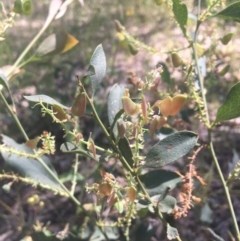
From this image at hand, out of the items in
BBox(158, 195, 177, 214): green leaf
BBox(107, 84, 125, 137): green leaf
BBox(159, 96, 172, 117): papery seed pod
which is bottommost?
BBox(158, 195, 177, 214): green leaf

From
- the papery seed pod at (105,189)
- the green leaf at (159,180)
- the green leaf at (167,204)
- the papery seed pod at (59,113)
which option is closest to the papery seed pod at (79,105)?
the papery seed pod at (59,113)

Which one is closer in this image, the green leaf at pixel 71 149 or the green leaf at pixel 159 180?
the green leaf at pixel 71 149

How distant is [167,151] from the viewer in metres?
0.78

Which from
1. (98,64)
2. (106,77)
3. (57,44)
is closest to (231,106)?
(98,64)

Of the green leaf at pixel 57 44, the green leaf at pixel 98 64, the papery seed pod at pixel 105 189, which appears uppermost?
the green leaf at pixel 98 64

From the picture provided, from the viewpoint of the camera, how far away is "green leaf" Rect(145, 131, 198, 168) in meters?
0.76

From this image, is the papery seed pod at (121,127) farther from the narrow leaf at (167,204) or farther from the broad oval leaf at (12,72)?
the broad oval leaf at (12,72)

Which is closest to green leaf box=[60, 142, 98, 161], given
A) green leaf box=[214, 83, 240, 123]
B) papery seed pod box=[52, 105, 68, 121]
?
papery seed pod box=[52, 105, 68, 121]

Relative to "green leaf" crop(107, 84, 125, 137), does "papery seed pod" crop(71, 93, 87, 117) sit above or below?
above

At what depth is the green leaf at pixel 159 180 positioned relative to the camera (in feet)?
3.31

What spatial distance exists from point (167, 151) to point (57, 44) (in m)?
0.42

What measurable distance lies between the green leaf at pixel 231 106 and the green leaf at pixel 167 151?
0.09 m

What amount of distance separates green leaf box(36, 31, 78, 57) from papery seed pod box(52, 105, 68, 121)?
0.39 metres

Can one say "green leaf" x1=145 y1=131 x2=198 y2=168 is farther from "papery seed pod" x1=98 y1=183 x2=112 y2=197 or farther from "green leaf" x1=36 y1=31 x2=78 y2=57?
"green leaf" x1=36 y1=31 x2=78 y2=57
